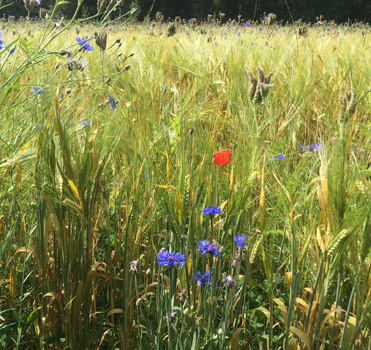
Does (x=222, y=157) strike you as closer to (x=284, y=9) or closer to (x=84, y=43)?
(x=84, y=43)

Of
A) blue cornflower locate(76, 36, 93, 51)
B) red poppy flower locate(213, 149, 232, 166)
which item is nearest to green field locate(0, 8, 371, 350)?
red poppy flower locate(213, 149, 232, 166)

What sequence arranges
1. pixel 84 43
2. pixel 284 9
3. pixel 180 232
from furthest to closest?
pixel 284 9 < pixel 84 43 < pixel 180 232

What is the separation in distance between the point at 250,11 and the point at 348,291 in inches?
678

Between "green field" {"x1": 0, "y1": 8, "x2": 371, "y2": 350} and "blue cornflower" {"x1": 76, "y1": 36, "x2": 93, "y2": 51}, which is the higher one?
"blue cornflower" {"x1": 76, "y1": 36, "x2": 93, "y2": 51}

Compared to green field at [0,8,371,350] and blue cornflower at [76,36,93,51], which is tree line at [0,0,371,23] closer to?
blue cornflower at [76,36,93,51]

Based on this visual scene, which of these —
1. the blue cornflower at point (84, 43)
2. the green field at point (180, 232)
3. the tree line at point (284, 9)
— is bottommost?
the tree line at point (284, 9)

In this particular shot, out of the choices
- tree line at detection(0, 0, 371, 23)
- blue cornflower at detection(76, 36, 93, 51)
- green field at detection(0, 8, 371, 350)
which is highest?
blue cornflower at detection(76, 36, 93, 51)

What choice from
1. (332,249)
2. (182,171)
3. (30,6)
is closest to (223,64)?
(30,6)

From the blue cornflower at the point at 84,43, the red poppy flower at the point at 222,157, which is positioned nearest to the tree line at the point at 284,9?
the blue cornflower at the point at 84,43

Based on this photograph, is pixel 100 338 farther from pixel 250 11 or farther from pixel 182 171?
pixel 250 11

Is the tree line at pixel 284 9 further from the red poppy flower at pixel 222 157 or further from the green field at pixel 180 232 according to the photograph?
the red poppy flower at pixel 222 157

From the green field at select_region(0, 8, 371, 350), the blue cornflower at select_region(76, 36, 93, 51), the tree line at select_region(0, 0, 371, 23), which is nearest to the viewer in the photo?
the green field at select_region(0, 8, 371, 350)

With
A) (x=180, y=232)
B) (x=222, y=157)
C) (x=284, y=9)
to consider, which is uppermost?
(x=222, y=157)

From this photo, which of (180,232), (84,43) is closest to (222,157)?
(180,232)
